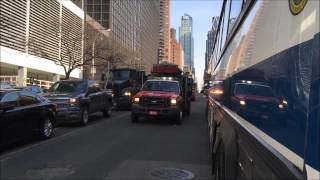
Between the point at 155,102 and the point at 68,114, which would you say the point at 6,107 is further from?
the point at 155,102

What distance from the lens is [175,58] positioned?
454 ft

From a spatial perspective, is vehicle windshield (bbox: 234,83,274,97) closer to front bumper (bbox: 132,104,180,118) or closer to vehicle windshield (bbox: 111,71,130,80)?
front bumper (bbox: 132,104,180,118)

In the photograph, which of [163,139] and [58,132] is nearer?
[163,139]

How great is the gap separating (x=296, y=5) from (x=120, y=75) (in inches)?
1202

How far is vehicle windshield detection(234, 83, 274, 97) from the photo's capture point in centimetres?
246

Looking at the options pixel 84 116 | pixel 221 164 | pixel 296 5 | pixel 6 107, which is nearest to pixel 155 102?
pixel 84 116

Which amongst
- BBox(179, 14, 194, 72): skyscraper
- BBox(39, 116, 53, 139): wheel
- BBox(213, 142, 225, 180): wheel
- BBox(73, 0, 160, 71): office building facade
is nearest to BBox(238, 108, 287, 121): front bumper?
BBox(213, 142, 225, 180): wheel

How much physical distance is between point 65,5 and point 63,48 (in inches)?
511

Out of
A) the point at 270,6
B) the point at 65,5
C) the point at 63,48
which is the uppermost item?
the point at 65,5

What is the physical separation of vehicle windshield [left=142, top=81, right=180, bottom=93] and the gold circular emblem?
19269 millimetres

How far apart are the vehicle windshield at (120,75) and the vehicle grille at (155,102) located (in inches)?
461

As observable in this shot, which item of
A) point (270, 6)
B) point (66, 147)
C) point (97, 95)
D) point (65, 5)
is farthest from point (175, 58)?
point (270, 6)

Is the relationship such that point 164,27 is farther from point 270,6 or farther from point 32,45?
point 270,6

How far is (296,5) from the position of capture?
1.94 metres
